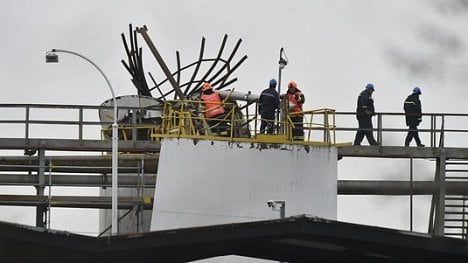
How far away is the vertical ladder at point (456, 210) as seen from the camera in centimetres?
4119

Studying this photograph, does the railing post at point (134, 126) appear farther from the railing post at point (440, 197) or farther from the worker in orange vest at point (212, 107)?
the railing post at point (440, 197)

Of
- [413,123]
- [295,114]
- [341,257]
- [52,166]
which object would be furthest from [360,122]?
[341,257]

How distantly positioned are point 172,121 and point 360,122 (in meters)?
6.13

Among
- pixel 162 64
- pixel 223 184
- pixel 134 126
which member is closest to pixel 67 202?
pixel 134 126

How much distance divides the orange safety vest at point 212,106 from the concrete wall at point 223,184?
1.16m

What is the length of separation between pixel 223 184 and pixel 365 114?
19.8 feet

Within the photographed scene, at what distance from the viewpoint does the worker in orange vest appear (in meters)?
37.4

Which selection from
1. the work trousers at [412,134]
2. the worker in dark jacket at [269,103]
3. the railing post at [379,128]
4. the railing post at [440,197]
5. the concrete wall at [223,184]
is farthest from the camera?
the work trousers at [412,134]

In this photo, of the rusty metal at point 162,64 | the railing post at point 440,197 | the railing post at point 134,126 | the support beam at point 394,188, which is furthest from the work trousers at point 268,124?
the railing post at point 440,197

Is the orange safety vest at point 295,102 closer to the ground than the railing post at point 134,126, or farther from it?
farther from it

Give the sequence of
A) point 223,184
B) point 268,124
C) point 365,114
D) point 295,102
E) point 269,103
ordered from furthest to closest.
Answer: point 365,114 → point 295,102 → point 268,124 → point 269,103 → point 223,184

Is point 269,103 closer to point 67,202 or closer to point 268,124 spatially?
point 268,124

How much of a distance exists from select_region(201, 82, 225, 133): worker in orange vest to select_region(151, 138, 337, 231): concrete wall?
3.37 ft

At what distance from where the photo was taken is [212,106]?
123ft
